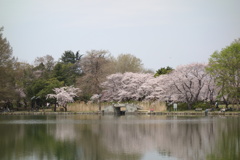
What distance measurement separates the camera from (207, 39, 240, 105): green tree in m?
50.2

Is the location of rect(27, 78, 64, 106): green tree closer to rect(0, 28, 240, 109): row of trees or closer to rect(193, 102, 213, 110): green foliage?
Answer: rect(0, 28, 240, 109): row of trees

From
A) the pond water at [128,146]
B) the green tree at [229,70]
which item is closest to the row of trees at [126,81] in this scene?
the green tree at [229,70]

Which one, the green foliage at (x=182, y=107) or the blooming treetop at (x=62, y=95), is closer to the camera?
the green foliage at (x=182, y=107)

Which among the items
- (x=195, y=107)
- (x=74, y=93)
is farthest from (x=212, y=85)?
(x=74, y=93)

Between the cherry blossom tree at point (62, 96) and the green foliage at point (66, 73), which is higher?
the green foliage at point (66, 73)

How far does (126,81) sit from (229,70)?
23.6m

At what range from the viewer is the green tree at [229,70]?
Answer: 50250mm

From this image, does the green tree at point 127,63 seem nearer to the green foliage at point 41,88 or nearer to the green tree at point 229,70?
the green foliage at point 41,88

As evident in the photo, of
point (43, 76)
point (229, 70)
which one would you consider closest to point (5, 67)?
point (43, 76)

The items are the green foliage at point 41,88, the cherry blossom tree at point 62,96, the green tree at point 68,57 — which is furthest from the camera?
the green tree at point 68,57

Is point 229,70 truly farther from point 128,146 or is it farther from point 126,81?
point 128,146

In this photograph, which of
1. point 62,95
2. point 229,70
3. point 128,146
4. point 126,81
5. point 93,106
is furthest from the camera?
point 126,81

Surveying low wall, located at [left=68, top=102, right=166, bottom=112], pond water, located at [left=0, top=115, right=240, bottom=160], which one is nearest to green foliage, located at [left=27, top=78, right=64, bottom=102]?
low wall, located at [left=68, top=102, right=166, bottom=112]

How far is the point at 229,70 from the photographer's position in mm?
51219
